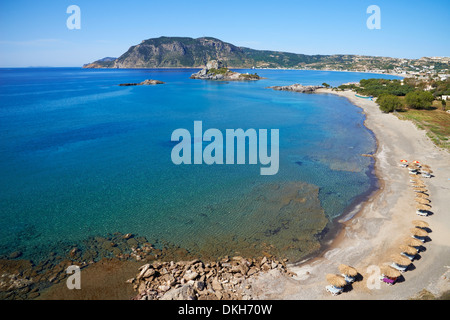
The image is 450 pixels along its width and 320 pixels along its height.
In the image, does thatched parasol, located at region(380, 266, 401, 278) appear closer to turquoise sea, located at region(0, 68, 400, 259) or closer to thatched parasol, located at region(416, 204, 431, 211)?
turquoise sea, located at region(0, 68, 400, 259)

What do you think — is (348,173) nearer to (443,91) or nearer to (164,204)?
(164,204)

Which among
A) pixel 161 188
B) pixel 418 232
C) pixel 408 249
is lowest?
pixel 408 249

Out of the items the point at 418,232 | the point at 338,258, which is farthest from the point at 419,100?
the point at 338,258

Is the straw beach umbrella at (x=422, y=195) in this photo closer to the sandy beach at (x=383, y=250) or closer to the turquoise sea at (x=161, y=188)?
the sandy beach at (x=383, y=250)

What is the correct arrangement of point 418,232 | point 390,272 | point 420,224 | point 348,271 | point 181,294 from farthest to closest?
1. point 420,224
2. point 418,232
3. point 348,271
4. point 390,272
5. point 181,294

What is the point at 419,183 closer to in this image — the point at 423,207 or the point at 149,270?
the point at 423,207
